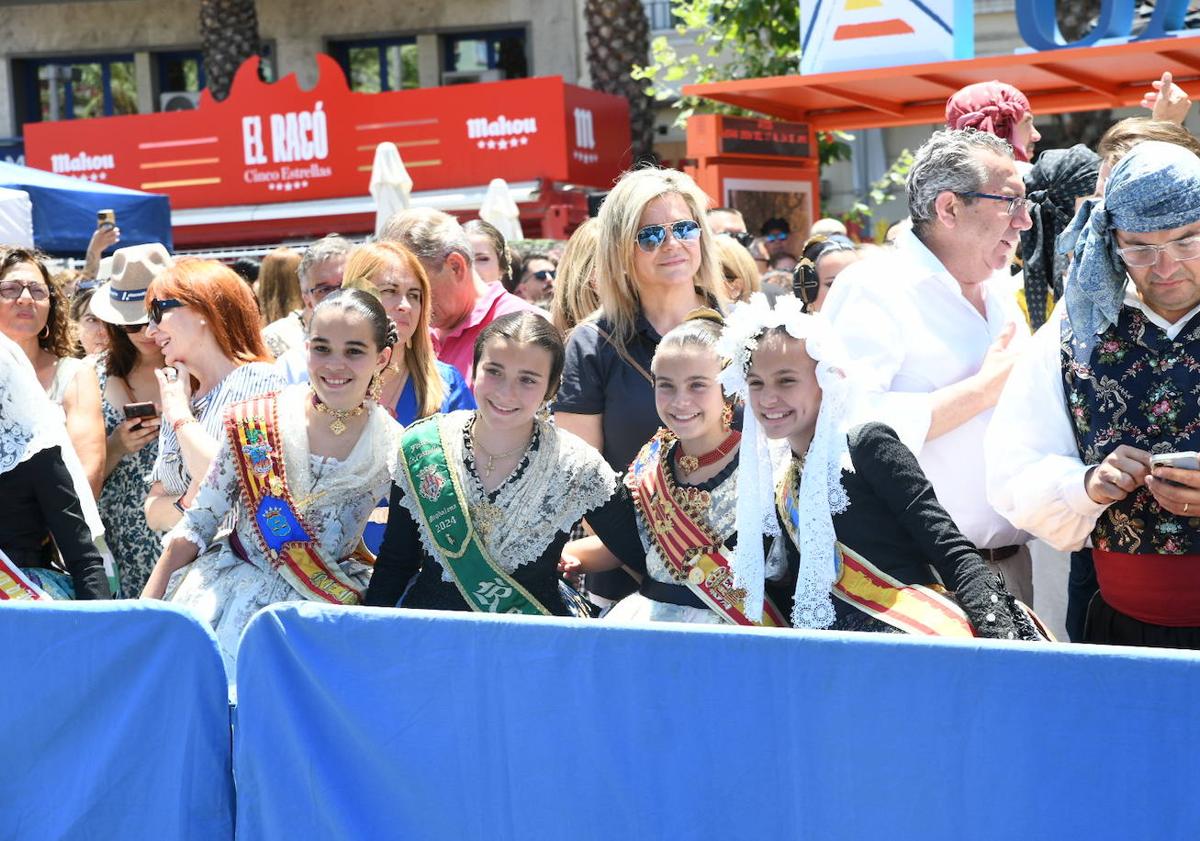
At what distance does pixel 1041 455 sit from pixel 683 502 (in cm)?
86

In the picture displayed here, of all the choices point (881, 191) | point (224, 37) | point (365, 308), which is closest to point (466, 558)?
point (365, 308)

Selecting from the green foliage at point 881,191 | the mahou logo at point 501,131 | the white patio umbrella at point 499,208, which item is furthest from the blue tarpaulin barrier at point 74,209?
the green foliage at point 881,191

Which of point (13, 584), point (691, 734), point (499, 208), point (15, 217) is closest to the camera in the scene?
point (691, 734)

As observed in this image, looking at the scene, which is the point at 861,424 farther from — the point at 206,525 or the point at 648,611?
the point at 206,525

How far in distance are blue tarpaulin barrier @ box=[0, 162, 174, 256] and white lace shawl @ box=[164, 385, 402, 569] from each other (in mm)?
6685

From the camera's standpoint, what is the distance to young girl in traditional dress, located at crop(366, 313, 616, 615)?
3451mm

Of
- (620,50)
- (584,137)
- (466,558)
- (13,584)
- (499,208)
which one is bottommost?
(13,584)

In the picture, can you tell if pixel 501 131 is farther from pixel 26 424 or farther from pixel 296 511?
pixel 296 511

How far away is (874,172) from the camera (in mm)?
21438

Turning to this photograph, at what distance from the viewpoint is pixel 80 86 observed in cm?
2403

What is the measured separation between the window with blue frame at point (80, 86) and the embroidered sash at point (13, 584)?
71.0 feet

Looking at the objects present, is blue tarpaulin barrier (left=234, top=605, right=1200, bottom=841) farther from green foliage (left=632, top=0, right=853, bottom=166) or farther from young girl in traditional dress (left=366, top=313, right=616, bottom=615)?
green foliage (left=632, top=0, right=853, bottom=166)

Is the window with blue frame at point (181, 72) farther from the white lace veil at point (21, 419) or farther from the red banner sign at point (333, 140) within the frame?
the white lace veil at point (21, 419)

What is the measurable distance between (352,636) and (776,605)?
3.30 feet
